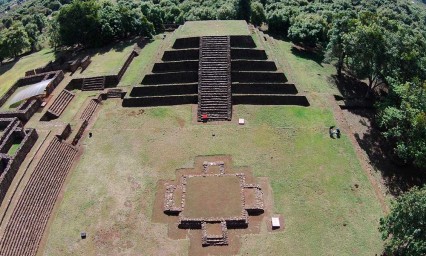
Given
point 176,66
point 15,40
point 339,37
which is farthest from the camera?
point 15,40

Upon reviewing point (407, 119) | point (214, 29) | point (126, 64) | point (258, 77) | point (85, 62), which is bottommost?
point (126, 64)

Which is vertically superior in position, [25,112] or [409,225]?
[409,225]

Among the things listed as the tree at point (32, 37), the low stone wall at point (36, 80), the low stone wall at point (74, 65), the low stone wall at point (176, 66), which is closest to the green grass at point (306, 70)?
the low stone wall at point (176, 66)

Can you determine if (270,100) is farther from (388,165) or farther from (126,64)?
(126,64)

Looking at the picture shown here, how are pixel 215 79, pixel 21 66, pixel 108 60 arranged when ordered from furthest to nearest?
pixel 21 66
pixel 108 60
pixel 215 79

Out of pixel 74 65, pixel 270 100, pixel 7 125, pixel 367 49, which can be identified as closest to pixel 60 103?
pixel 7 125

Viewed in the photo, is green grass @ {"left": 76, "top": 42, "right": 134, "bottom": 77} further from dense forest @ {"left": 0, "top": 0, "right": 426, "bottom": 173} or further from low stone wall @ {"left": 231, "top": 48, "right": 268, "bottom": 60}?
low stone wall @ {"left": 231, "top": 48, "right": 268, "bottom": 60}

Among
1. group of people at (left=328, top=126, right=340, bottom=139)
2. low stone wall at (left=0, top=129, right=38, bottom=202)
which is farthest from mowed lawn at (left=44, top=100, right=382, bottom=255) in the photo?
low stone wall at (left=0, top=129, right=38, bottom=202)

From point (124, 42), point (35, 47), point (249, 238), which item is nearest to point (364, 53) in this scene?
point (249, 238)
